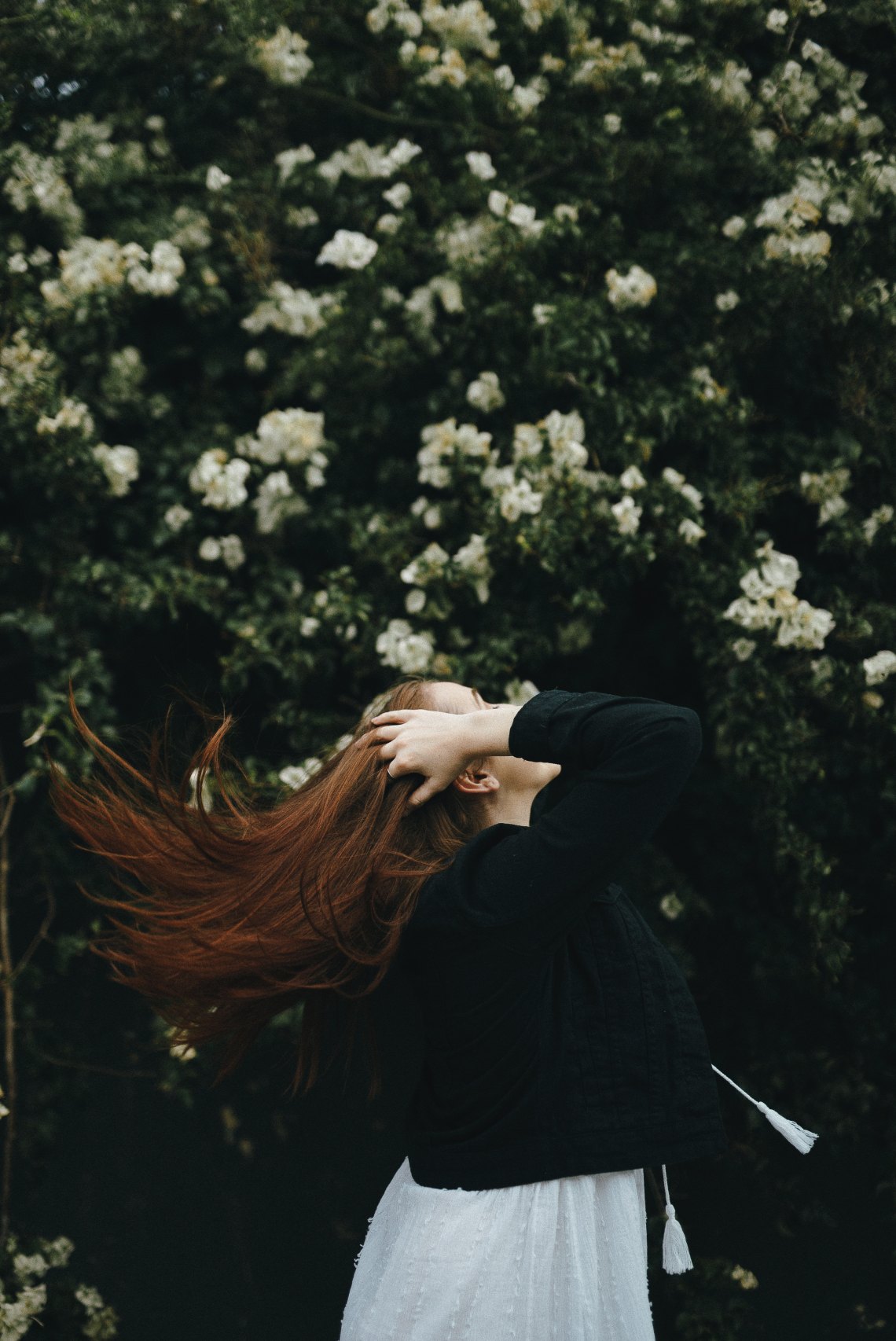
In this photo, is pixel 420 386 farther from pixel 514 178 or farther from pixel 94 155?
pixel 94 155

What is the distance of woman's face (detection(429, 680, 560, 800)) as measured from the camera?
1726 mm

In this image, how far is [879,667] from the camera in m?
2.44

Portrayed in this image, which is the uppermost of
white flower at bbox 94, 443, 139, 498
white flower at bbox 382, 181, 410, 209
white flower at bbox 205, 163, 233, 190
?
white flower at bbox 382, 181, 410, 209

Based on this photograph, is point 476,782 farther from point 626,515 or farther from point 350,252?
point 350,252

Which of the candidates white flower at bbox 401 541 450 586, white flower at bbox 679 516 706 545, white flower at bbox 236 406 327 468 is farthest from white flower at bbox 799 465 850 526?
white flower at bbox 236 406 327 468

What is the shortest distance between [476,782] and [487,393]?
1277 mm

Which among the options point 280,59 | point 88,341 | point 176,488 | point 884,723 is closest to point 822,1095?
point 884,723

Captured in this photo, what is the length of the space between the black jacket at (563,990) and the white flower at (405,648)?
907mm

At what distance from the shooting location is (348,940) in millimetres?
1616

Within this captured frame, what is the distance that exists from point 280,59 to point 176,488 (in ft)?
3.73

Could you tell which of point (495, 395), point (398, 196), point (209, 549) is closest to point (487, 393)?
point (495, 395)

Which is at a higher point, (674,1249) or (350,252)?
(350,252)

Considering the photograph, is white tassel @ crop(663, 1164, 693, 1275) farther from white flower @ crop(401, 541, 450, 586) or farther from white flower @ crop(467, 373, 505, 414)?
white flower @ crop(467, 373, 505, 414)

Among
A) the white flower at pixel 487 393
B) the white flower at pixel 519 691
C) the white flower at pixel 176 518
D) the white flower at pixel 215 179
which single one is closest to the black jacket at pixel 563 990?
the white flower at pixel 519 691
